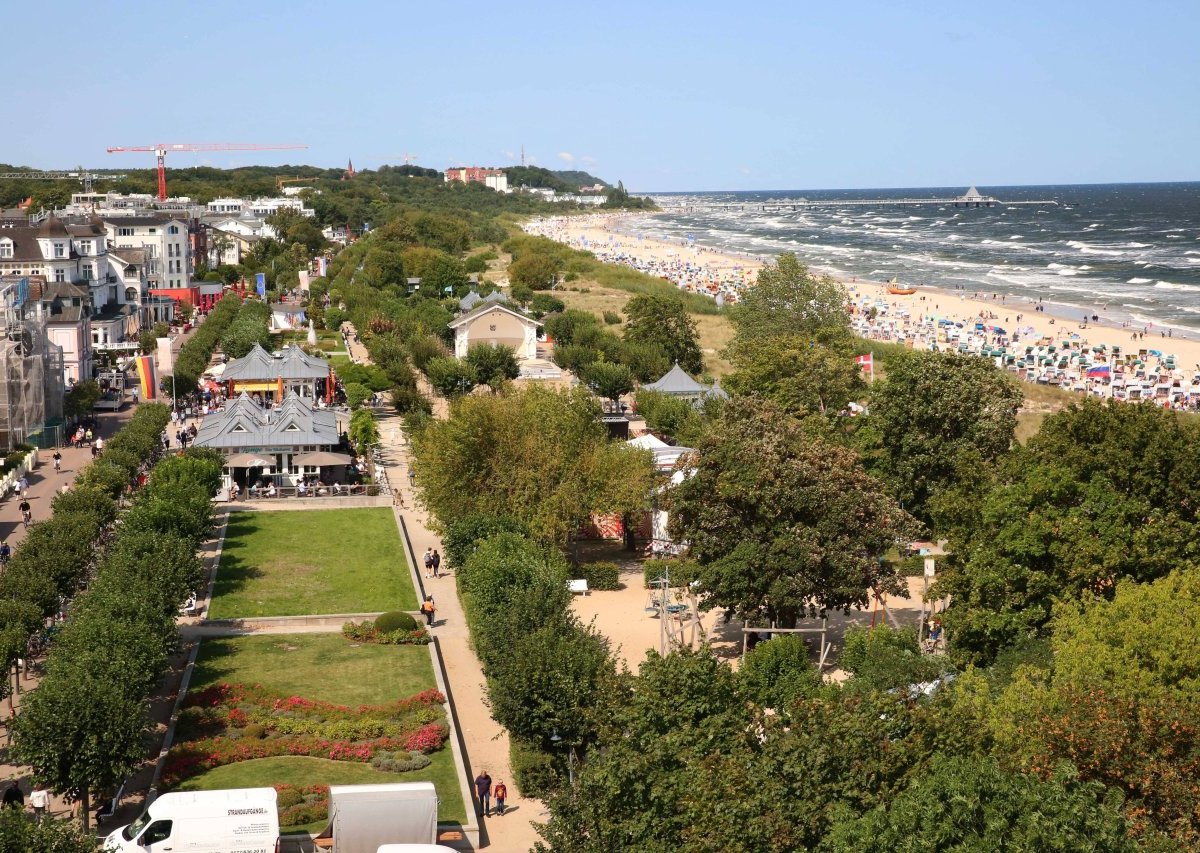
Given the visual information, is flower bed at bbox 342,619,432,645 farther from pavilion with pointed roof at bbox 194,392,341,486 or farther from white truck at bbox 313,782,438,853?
pavilion with pointed roof at bbox 194,392,341,486

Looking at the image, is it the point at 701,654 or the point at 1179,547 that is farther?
the point at 1179,547

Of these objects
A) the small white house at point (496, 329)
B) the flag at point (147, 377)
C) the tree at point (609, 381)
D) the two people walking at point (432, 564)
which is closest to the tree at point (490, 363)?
the tree at point (609, 381)

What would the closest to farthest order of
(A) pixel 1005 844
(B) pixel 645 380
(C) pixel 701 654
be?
(A) pixel 1005 844, (C) pixel 701 654, (B) pixel 645 380

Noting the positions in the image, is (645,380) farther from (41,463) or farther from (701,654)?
(701,654)

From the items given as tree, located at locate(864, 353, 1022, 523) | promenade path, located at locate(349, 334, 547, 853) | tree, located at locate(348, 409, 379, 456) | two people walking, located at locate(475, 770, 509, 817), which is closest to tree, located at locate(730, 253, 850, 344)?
tree, located at locate(348, 409, 379, 456)

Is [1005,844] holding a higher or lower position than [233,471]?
higher

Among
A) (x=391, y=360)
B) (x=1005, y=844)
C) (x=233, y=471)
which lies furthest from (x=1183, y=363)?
(x=1005, y=844)

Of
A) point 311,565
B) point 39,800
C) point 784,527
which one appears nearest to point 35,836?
point 39,800
